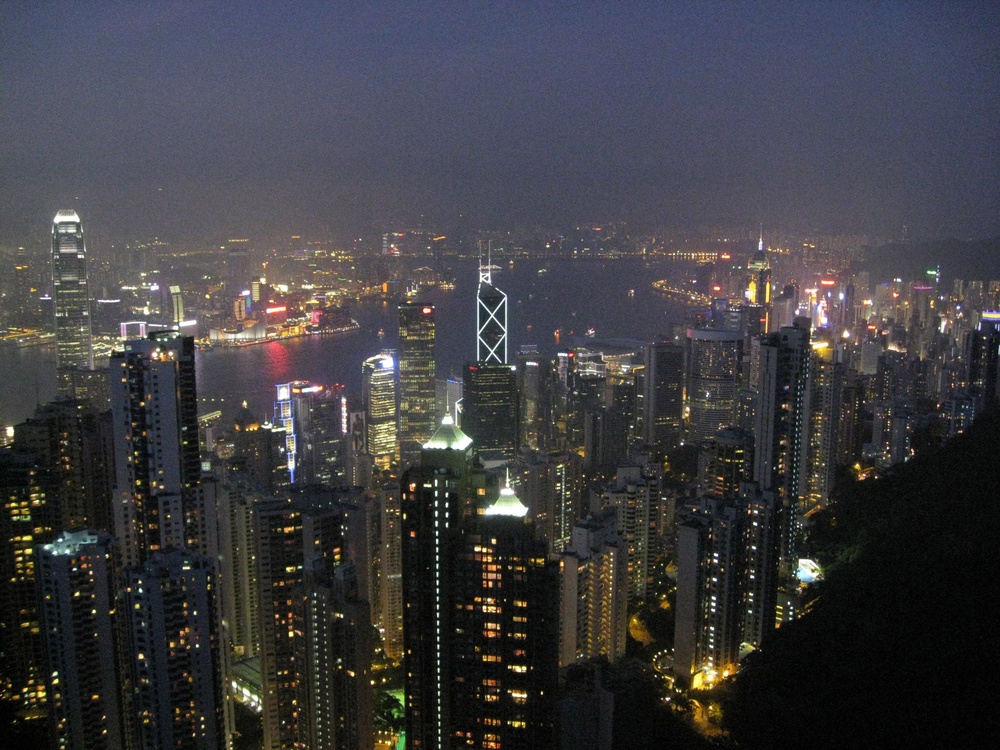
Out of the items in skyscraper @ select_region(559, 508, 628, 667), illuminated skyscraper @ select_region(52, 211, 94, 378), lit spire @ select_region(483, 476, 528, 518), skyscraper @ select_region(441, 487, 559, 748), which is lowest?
skyscraper @ select_region(559, 508, 628, 667)

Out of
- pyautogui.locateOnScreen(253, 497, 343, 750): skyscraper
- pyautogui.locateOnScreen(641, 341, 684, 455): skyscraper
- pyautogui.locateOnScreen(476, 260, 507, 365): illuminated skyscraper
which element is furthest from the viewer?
pyautogui.locateOnScreen(476, 260, 507, 365): illuminated skyscraper

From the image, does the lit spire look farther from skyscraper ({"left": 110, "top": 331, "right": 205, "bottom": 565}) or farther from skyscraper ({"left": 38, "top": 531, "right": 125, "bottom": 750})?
skyscraper ({"left": 110, "top": 331, "right": 205, "bottom": 565})

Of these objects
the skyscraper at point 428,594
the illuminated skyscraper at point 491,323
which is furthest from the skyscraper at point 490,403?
the skyscraper at point 428,594

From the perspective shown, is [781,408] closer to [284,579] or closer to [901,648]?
[901,648]

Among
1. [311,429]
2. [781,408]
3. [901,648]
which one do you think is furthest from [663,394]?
[901,648]

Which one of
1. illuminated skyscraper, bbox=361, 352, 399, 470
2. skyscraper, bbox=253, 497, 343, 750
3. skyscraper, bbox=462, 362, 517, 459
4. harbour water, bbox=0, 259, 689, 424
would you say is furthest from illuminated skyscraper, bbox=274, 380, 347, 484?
skyscraper, bbox=253, 497, 343, 750

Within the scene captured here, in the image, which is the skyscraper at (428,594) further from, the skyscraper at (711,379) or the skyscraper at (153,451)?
the skyscraper at (711,379)

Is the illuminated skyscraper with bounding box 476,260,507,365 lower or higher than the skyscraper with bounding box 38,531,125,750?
higher

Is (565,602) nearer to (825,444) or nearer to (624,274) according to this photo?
(825,444)
